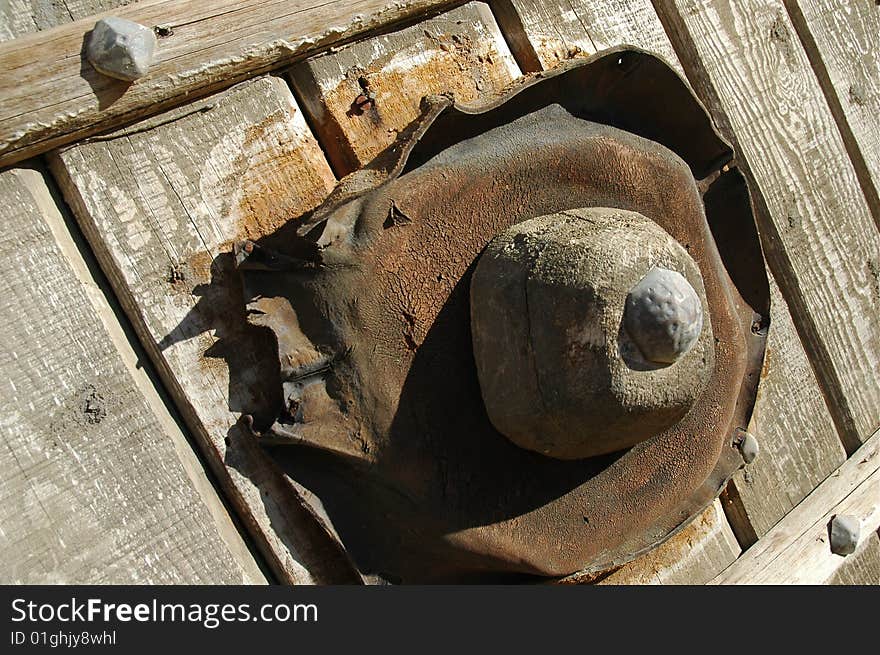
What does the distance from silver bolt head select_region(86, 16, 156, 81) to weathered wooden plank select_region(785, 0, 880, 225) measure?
3.98 ft

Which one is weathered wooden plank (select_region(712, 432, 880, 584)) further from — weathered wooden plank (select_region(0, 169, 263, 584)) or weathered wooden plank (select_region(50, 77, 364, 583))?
weathered wooden plank (select_region(0, 169, 263, 584))

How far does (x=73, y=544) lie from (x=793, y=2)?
5.04 feet

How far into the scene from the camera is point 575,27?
1.41m

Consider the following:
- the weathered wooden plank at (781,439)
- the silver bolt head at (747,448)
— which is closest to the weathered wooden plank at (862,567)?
the weathered wooden plank at (781,439)

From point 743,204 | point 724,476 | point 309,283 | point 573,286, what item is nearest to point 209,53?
point 309,283

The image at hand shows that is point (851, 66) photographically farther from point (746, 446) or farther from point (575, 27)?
point (746, 446)

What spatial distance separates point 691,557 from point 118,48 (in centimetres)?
119

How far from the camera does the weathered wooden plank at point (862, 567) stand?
1649 mm

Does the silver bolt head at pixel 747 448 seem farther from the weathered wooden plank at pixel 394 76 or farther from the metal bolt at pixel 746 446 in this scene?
the weathered wooden plank at pixel 394 76

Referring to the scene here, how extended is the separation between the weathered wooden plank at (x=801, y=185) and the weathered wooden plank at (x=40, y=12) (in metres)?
0.95

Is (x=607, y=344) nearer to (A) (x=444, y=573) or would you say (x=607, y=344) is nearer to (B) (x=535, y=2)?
(A) (x=444, y=573)

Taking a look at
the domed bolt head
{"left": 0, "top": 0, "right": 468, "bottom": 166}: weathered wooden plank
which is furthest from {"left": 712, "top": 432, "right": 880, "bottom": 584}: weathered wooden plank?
{"left": 0, "top": 0, "right": 468, "bottom": 166}: weathered wooden plank

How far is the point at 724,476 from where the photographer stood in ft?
4.45

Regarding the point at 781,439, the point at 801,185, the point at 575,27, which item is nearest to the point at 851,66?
the point at 801,185
